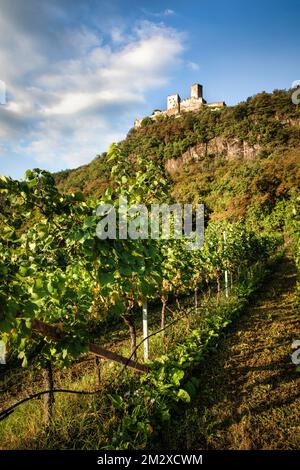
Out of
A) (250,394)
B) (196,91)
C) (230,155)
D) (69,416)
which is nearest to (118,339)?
(250,394)

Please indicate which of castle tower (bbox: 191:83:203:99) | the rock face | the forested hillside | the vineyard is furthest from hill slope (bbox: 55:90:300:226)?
the vineyard

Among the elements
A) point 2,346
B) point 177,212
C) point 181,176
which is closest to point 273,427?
point 2,346

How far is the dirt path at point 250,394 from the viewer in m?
3.33

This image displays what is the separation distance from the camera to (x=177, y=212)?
265 inches

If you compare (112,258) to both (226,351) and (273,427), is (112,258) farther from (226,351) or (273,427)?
(226,351)

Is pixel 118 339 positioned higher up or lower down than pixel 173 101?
lower down

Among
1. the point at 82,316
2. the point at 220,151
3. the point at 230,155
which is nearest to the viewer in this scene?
the point at 82,316

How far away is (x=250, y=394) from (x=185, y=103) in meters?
96.9

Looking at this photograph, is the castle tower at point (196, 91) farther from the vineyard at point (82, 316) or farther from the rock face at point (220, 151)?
the vineyard at point (82, 316)

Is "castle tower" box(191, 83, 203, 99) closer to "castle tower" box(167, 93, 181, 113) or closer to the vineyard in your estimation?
"castle tower" box(167, 93, 181, 113)

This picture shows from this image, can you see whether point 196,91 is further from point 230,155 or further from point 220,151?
point 230,155

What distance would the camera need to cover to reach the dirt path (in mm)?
3330

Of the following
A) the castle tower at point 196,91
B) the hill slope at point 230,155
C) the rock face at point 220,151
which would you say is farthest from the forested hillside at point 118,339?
the castle tower at point 196,91

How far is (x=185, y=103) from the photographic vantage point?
91.2 meters
